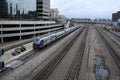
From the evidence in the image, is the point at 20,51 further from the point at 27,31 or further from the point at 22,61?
the point at 27,31

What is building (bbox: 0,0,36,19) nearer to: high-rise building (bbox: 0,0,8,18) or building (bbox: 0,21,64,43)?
high-rise building (bbox: 0,0,8,18)

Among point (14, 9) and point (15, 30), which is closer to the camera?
point (15, 30)

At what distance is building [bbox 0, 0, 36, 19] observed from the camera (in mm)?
68438

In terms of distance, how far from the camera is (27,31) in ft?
249

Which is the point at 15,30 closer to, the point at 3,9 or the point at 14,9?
the point at 3,9

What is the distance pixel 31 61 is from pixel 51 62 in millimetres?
3850

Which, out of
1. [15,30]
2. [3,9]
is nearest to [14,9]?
[3,9]

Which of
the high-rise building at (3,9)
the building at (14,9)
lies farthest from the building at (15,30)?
the building at (14,9)

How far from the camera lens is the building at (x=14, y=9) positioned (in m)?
68.4

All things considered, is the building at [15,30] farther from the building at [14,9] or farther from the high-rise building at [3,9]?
the building at [14,9]

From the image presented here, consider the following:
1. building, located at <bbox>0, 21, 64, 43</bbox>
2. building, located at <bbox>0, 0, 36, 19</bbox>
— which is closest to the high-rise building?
building, located at <bbox>0, 0, 36, 19</bbox>

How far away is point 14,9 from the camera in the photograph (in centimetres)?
A: 7681

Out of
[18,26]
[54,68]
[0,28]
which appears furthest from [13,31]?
[54,68]

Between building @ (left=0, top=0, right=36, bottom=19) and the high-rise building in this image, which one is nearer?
the high-rise building
